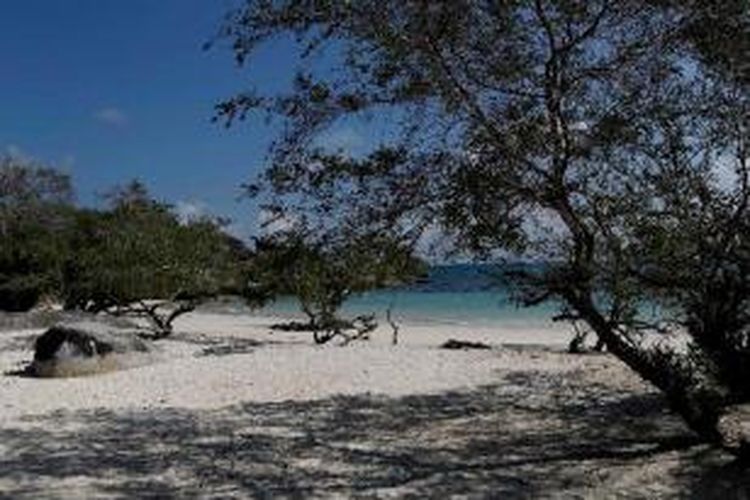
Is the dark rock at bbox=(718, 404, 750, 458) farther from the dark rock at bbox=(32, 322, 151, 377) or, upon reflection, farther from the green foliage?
the green foliage

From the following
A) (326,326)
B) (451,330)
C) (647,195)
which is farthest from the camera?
(451,330)

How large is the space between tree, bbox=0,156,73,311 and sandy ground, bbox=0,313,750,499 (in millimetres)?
17199

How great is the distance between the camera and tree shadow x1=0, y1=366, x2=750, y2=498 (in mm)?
10141

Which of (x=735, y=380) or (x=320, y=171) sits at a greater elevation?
(x=320, y=171)

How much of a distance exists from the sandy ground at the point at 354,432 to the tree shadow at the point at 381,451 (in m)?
0.02

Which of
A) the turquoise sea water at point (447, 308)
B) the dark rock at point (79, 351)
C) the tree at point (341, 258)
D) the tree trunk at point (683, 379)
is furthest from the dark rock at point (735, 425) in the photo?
the turquoise sea water at point (447, 308)

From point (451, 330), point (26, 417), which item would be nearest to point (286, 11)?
point (26, 417)

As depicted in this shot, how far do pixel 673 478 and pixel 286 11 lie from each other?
15.7ft

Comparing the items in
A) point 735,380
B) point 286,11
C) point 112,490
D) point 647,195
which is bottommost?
point 112,490

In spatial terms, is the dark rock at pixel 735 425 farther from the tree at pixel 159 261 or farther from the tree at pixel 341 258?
the tree at pixel 159 261

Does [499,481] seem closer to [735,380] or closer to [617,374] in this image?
[735,380]

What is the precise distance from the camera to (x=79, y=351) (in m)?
17.8

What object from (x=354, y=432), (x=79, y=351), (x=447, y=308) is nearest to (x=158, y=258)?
(x=79, y=351)

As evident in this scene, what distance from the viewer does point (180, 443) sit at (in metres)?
12.1
